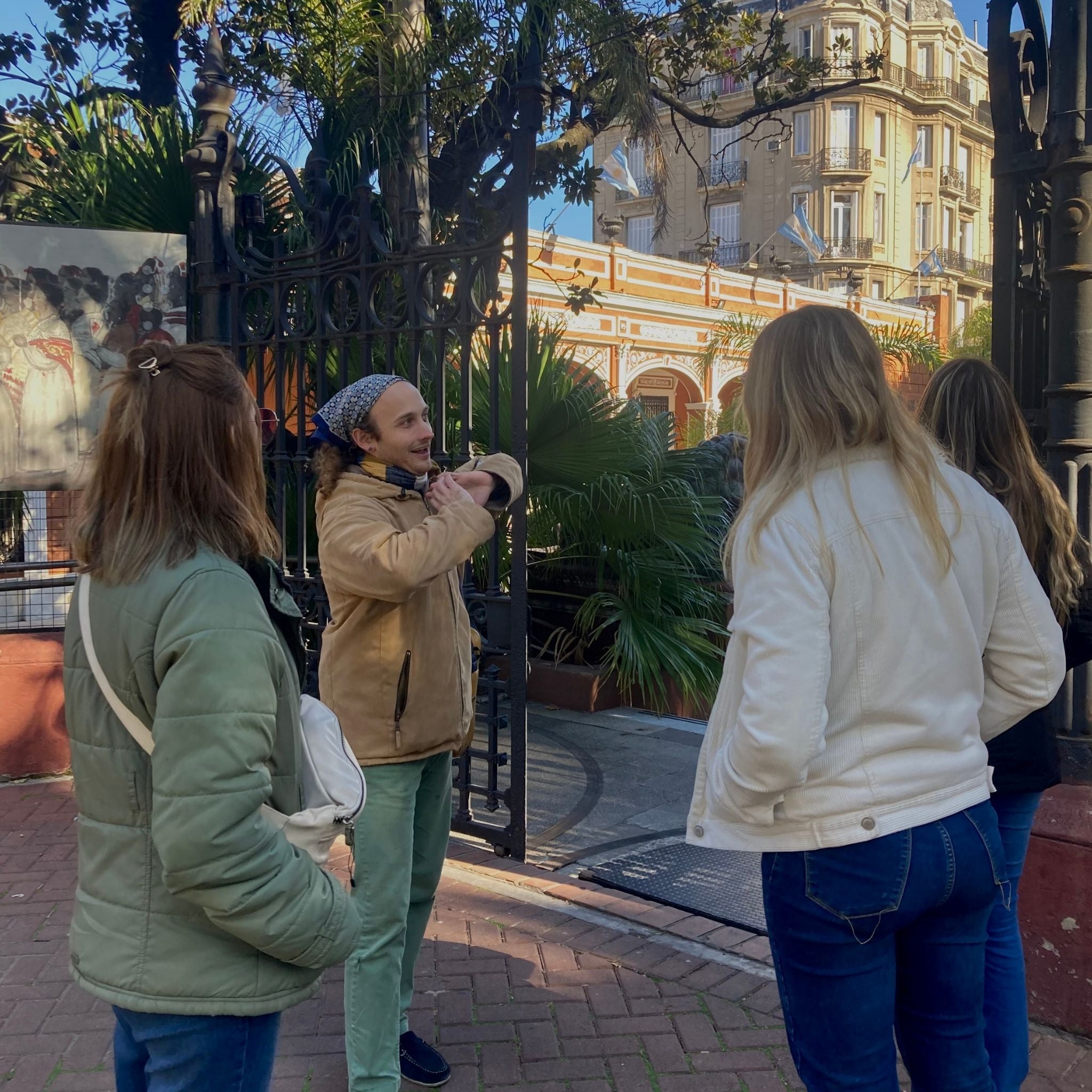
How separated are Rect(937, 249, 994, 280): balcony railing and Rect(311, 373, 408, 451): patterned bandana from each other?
5639cm

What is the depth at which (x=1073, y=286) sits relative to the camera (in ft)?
11.2

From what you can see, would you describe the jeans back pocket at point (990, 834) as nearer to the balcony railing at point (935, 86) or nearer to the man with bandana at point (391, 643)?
the man with bandana at point (391, 643)

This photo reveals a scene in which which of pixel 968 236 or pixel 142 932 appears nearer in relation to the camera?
pixel 142 932

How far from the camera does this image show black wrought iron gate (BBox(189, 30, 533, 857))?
4.68 m

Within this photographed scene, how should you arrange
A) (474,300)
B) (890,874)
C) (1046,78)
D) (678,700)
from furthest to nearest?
(678,700)
(474,300)
(1046,78)
(890,874)

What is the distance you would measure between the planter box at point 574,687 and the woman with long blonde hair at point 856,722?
5855 millimetres

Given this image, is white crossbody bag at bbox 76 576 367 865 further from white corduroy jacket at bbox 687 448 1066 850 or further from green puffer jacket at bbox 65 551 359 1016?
white corduroy jacket at bbox 687 448 1066 850

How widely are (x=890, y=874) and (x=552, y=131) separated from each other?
784 centimetres

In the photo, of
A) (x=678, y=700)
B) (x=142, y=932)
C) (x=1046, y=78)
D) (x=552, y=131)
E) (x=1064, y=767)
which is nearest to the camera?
(x=142, y=932)

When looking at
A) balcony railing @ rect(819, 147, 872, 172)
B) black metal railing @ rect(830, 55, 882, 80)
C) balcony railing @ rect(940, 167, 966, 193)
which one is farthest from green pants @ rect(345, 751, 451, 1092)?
balcony railing @ rect(940, 167, 966, 193)

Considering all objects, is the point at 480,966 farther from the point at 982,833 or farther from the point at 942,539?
the point at 942,539

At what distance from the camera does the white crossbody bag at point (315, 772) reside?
5.70ft

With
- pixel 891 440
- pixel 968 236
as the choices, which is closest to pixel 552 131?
pixel 891 440

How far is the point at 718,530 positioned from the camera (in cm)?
834
